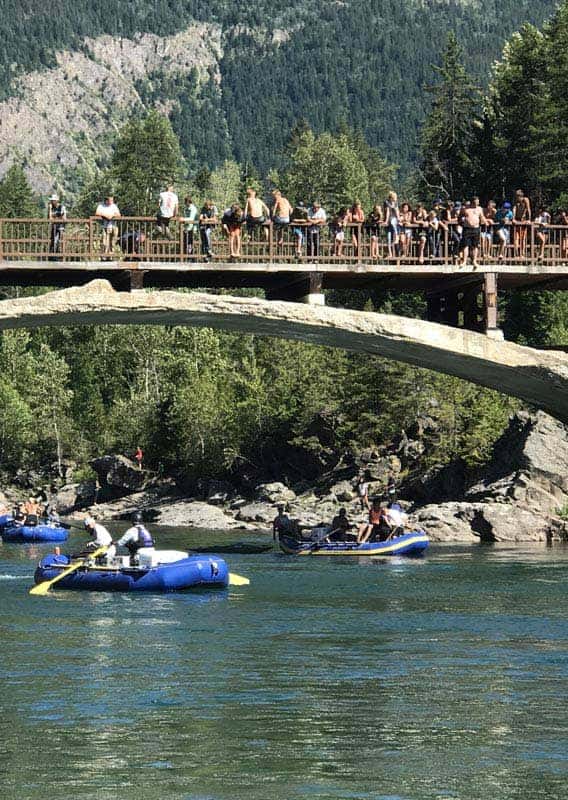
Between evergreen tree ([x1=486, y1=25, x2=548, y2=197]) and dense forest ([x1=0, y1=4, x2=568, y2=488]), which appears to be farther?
evergreen tree ([x1=486, y1=25, x2=548, y2=197])

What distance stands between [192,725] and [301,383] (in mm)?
48642

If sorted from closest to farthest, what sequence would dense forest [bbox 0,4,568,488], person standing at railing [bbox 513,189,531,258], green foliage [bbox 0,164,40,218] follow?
1. person standing at railing [bbox 513,189,531,258]
2. dense forest [bbox 0,4,568,488]
3. green foliage [bbox 0,164,40,218]

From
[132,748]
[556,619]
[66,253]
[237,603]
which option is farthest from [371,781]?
[66,253]

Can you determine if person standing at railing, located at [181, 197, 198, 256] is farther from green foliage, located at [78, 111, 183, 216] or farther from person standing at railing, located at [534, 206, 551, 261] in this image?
green foliage, located at [78, 111, 183, 216]

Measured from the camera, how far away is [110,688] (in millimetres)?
20625

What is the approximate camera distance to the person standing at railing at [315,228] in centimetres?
3256

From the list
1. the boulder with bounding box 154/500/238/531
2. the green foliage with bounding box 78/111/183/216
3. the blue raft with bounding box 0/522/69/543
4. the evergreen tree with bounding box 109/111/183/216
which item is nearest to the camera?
the blue raft with bounding box 0/522/69/543

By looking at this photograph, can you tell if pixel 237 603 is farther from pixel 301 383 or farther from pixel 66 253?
pixel 301 383

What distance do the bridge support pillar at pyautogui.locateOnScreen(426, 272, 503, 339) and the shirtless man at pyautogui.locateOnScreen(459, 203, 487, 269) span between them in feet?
1.98

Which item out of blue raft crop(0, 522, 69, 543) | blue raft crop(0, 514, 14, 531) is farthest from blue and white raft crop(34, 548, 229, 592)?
blue raft crop(0, 514, 14, 531)

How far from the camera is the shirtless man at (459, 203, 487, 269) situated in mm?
32906

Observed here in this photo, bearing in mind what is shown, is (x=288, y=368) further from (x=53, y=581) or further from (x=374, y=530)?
(x=53, y=581)

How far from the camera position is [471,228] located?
33.0 m

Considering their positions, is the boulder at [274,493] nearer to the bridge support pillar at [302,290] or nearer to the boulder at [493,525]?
the boulder at [493,525]
